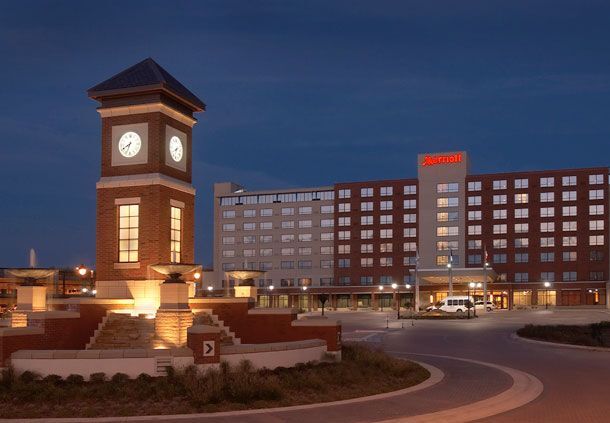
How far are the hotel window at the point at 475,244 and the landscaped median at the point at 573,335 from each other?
3055 inches

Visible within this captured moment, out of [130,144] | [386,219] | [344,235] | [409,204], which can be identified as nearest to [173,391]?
[130,144]

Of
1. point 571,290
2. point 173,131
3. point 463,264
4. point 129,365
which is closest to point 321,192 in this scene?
point 463,264

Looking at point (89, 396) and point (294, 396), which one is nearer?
point (89, 396)

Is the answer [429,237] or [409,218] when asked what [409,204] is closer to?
[409,218]

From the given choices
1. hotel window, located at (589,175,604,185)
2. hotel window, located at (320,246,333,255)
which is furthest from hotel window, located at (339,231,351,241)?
hotel window, located at (589,175,604,185)

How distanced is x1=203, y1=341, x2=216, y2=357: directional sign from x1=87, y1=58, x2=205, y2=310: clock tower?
24.5 feet

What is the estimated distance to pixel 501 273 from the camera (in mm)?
120688

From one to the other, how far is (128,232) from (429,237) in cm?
10327

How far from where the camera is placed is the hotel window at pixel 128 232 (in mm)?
25641

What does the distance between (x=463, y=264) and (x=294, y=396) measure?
4284 inches

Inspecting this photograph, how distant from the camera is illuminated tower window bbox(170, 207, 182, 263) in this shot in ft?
87.1

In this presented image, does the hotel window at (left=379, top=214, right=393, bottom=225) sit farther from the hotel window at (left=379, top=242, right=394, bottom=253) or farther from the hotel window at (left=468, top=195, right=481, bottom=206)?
the hotel window at (left=468, top=195, right=481, bottom=206)

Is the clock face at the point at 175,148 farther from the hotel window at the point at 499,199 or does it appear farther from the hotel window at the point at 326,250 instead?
the hotel window at the point at 326,250

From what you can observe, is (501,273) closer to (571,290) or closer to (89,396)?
(571,290)
